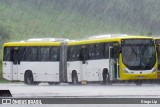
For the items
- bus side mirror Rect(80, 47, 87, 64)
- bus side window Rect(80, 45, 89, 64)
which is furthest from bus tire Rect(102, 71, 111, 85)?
bus side mirror Rect(80, 47, 87, 64)

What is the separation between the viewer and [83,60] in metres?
32.5

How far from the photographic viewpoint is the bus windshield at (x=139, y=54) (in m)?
29.1

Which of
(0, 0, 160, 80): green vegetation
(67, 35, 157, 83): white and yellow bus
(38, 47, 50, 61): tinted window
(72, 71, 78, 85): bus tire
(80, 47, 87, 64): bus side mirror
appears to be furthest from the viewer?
(0, 0, 160, 80): green vegetation

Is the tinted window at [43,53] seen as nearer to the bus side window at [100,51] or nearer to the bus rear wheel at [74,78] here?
the bus rear wheel at [74,78]

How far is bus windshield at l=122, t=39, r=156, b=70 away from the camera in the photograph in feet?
95.6

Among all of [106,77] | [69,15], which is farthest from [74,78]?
[69,15]

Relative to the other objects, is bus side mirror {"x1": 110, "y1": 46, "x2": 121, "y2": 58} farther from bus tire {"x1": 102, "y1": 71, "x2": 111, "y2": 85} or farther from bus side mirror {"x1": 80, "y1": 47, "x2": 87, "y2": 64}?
bus side mirror {"x1": 80, "y1": 47, "x2": 87, "y2": 64}

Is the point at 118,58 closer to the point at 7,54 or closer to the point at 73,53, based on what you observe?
the point at 73,53

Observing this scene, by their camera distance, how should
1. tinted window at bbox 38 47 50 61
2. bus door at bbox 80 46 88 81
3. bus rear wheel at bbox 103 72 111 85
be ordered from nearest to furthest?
1. bus rear wheel at bbox 103 72 111 85
2. bus door at bbox 80 46 88 81
3. tinted window at bbox 38 47 50 61

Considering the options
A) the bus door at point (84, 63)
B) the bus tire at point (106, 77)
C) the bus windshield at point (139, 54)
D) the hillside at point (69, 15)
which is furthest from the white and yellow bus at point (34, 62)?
the bus windshield at point (139, 54)

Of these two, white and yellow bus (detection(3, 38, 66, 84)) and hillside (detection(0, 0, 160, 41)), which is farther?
hillside (detection(0, 0, 160, 41))

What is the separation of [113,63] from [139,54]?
4.24 feet

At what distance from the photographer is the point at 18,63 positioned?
3384cm

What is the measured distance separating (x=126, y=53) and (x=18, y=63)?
5.94m
